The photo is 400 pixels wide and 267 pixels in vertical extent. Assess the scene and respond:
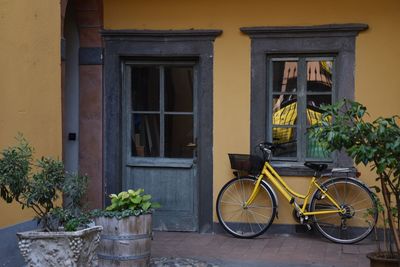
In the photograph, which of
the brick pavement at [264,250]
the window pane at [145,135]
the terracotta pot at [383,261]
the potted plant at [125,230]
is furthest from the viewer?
the window pane at [145,135]

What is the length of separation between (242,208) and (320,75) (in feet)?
6.54

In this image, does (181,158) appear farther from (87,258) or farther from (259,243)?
(87,258)

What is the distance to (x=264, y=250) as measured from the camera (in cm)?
809

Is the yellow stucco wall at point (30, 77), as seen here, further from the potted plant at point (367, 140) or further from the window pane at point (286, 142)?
the window pane at point (286, 142)

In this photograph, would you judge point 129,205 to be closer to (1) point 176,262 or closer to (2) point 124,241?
(2) point 124,241

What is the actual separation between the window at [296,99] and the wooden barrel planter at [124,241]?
2.97 meters

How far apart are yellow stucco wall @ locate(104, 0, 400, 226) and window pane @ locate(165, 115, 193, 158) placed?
46 centimetres

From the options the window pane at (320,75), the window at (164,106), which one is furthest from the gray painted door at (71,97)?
the window pane at (320,75)

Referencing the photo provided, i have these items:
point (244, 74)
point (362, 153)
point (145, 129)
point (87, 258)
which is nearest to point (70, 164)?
point (145, 129)

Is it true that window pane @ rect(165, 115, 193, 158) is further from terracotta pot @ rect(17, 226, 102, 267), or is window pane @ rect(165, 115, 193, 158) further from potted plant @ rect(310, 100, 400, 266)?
terracotta pot @ rect(17, 226, 102, 267)

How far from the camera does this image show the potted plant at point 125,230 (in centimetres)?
647

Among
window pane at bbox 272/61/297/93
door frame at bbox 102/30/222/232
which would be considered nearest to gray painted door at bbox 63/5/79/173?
door frame at bbox 102/30/222/232

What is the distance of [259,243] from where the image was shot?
8508 millimetres

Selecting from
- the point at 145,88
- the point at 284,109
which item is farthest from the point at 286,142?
the point at 145,88
